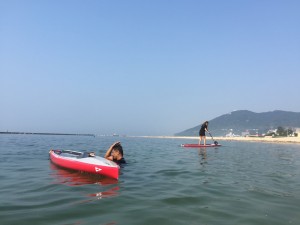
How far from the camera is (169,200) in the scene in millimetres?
7918

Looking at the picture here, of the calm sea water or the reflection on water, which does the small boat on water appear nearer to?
the reflection on water

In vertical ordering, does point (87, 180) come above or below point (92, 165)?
below

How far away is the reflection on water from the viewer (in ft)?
28.9

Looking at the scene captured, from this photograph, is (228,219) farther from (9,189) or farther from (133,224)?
(9,189)

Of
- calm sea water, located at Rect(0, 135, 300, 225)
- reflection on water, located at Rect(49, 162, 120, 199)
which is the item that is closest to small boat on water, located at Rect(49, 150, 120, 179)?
reflection on water, located at Rect(49, 162, 120, 199)

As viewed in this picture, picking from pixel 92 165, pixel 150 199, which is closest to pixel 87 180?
Answer: pixel 92 165

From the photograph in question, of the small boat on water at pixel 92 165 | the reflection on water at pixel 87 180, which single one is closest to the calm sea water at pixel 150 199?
the reflection on water at pixel 87 180

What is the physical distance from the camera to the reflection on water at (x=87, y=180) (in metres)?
8.80

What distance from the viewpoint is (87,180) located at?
1126 centimetres

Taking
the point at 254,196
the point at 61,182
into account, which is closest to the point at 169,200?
the point at 254,196

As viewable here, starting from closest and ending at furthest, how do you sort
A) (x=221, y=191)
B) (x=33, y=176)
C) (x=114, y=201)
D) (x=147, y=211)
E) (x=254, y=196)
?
(x=147, y=211) < (x=114, y=201) < (x=254, y=196) < (x=221, y=191) < (x=33, y=176)

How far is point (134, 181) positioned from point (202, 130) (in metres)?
22.9

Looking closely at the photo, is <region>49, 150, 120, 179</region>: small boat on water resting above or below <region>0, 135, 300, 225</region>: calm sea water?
above

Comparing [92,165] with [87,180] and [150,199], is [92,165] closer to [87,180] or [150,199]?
[87,180]
